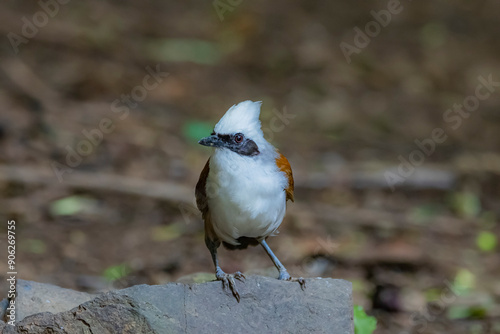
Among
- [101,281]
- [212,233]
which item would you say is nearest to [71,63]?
[101,281]

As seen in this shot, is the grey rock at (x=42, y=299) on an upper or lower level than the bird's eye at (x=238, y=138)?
lower

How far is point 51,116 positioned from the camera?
1053 centimetres

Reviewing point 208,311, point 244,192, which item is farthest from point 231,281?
point 244,192

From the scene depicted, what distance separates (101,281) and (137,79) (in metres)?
5.51
